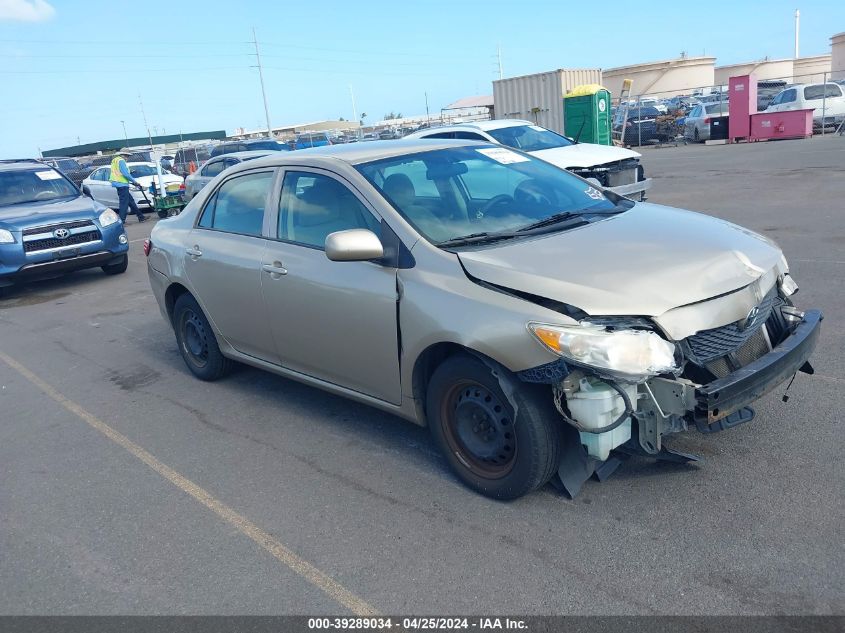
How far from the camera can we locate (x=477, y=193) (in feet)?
14.5

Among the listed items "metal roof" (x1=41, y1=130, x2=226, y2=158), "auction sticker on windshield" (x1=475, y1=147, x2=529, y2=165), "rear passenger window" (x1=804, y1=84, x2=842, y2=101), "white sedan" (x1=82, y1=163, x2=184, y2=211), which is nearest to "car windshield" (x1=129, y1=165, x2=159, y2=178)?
"white sedan" (x1=82, y1=163, x2=184, y2=211)

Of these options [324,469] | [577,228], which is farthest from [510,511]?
[577,228]

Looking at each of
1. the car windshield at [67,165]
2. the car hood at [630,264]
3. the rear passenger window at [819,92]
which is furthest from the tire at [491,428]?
the car windshield at [67,165]

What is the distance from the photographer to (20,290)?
1129 cm

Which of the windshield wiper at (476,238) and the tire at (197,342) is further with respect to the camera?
the tire at (197,342)

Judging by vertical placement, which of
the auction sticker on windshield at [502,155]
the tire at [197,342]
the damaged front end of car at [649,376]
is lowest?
the tire at [197,342]

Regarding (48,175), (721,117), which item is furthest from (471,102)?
(48,175)

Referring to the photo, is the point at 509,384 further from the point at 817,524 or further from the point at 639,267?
the point at 817,524

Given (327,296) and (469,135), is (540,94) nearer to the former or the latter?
(469,135)

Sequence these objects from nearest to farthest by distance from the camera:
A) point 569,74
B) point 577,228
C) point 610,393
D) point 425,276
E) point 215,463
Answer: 1. point 610,393
2. point 425,276
3. point 577,228
4. point 215,463
5. point 569,74

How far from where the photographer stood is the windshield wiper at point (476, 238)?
3.88m

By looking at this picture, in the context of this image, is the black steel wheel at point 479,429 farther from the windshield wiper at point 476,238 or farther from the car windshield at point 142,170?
the car windshield at point 142,170

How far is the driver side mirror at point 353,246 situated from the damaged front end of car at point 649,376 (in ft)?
3.37

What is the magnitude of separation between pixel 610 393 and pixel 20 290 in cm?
1072
